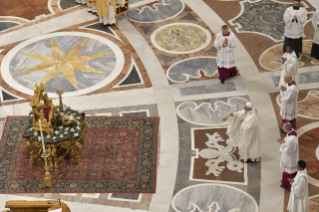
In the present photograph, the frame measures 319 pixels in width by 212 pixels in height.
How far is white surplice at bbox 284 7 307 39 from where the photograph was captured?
12656mm

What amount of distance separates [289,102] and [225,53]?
6.68 ft

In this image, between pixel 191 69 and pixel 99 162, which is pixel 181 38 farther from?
pixel 99 162

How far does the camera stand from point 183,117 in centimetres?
1177

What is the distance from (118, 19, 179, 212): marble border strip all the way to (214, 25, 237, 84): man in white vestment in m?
1.17

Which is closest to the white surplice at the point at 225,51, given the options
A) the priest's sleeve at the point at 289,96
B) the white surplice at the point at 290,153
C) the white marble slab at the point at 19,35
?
the priest's sleeve at the point at 289,96

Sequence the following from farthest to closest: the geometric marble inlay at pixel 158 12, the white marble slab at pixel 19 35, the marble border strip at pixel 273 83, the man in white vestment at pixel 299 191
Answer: the geometric marble inlay at pixel 158 12 < the white marble slab at pixel 19 35 < the marble border strip at pixel 273 83 < the man in white vestment at pixel 299 191

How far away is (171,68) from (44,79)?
107 inches

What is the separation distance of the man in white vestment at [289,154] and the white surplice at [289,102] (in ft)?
4.20

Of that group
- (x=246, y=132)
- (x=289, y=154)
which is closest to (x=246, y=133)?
(x=246, y=132)

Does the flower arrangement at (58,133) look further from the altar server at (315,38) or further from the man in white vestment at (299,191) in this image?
the altar server at (315,38)

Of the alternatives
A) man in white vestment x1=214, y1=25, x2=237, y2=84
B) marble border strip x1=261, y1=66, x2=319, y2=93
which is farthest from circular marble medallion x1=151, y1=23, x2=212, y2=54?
marble border strip x1=261, y1=66, x2=319, y2=93

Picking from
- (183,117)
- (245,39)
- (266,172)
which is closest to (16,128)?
(183,117)

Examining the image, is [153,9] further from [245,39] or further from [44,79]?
[44,79]

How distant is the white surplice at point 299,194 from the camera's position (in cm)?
886
